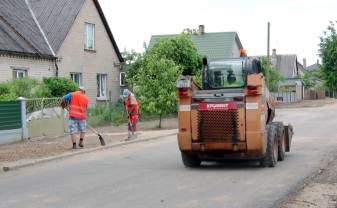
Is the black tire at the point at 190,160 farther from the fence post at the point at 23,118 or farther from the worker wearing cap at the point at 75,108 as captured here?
the fence post at the point at 23,118

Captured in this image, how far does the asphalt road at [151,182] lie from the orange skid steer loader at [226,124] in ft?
1.13

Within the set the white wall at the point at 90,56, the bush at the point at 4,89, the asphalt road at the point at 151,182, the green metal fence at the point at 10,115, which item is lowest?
the asphalt road at the point at 151,182

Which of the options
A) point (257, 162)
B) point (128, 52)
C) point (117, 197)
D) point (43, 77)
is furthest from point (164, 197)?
point (128, 52)

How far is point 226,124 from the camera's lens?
38.1 ft

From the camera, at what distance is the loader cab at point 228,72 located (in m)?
12.9

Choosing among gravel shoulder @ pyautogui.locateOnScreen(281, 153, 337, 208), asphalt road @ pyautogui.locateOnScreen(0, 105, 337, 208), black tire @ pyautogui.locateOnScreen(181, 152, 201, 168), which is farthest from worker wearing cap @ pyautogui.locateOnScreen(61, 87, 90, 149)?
gravel shoulder @ pyautogui.locateOnScreen(281, 153, 337, 208)

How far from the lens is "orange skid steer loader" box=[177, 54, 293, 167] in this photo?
1145cm

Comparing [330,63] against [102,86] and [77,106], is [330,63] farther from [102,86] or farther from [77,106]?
[102,86]

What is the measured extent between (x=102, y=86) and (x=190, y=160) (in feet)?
68.5

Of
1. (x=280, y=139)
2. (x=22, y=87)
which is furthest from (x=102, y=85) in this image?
(x=280, y=139)

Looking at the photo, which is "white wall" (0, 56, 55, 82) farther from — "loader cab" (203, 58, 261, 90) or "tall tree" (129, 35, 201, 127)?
"loader cab" (203, 58, 261, 90)

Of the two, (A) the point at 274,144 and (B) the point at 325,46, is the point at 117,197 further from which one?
(B) the point at 325,46

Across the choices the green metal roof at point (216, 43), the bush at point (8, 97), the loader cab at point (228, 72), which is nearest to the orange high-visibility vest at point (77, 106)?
the loader cab at point (228, 72)

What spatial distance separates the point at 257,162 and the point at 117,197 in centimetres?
489
